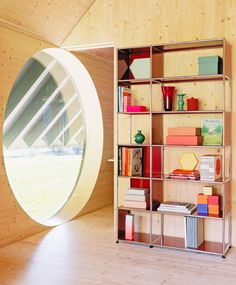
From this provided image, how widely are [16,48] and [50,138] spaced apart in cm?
468

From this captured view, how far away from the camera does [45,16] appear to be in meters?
4.39

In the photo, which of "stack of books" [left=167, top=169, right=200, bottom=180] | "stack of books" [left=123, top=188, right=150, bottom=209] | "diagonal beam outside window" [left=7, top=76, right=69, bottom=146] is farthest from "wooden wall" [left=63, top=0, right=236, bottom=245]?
"diagonal beam outside window" [left=7, top=76, right=69, bottom=146]

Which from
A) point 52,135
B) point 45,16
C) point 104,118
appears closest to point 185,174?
point 104,118

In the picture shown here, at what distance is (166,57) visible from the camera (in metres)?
4.43

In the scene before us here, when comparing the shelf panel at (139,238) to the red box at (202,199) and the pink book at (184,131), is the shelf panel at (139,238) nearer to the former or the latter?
the red box at (202,199)

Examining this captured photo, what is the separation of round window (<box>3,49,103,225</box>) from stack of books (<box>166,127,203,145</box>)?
1.82 meters

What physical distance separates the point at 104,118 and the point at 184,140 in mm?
1984

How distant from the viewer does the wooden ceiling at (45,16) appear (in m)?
3.99

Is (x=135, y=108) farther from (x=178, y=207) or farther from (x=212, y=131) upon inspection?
(x=178, y=207)

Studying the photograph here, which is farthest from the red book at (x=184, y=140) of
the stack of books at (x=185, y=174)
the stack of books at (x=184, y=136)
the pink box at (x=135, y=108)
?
the pink box at (x=135, y=108)

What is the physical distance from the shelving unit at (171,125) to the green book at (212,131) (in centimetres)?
7

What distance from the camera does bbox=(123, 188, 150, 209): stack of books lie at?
13.9ft

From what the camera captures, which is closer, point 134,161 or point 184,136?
point 184,136

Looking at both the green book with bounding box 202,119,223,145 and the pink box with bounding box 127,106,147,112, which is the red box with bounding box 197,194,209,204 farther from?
the pink box with bounding box 127,106,147,112
